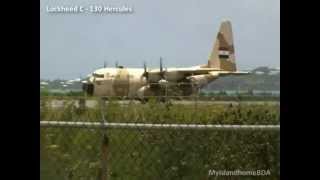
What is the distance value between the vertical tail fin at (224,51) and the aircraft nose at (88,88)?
2.87 ft

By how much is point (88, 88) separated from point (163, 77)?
0.60 m

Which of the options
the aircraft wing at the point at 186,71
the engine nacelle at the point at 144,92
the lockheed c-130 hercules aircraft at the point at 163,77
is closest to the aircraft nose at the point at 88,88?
the lockheed c-130 hercules aircraft at the point at 163,77

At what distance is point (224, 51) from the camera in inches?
128

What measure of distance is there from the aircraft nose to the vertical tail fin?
87cm

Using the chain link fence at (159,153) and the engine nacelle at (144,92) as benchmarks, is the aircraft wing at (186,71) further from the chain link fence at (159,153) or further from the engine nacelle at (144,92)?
the chain link fence at (159,153)

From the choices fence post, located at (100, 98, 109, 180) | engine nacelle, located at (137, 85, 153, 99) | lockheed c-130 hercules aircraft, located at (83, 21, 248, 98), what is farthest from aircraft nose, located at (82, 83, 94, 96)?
fence post, located at (100, 98, 109, 180)

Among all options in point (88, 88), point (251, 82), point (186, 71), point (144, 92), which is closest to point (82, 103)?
point (88, 88)

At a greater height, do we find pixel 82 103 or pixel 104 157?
pixel 82 103

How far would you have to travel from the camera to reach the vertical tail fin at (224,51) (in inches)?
122

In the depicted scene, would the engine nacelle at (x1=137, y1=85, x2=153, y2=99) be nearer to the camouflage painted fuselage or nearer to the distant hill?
the camouflage painted fuselage

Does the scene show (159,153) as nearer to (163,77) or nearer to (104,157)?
(104,157)
